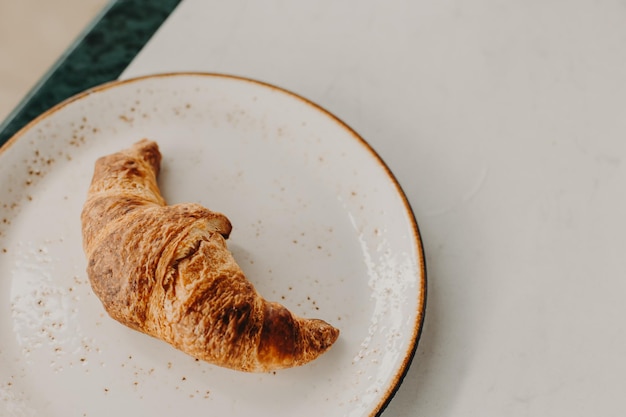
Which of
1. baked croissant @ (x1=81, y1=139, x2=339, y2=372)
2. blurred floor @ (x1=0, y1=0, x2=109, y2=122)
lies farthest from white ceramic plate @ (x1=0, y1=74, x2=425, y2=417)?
blurred floor @ (x1=0, y1=0, x2=109, y2=122)

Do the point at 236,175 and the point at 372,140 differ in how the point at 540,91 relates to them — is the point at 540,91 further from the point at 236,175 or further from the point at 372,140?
the point at 236,175

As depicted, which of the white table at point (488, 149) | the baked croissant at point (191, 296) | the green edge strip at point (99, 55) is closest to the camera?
the baked croissant at point (191, 296)

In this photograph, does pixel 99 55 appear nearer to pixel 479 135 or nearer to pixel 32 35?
pixel 32 35

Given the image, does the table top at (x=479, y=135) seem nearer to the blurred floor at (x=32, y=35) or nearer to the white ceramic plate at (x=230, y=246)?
the white ceramic plate at (x=230, y=246)

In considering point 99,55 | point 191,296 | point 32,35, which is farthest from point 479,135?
point 32,35

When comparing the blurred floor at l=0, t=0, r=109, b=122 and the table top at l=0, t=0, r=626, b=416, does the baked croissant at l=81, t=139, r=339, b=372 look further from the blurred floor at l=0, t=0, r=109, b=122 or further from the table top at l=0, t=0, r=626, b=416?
the blurred floor at l=0, t=0, r=109, b=122

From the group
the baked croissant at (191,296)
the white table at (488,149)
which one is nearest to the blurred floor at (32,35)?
the white table at (488,149)
